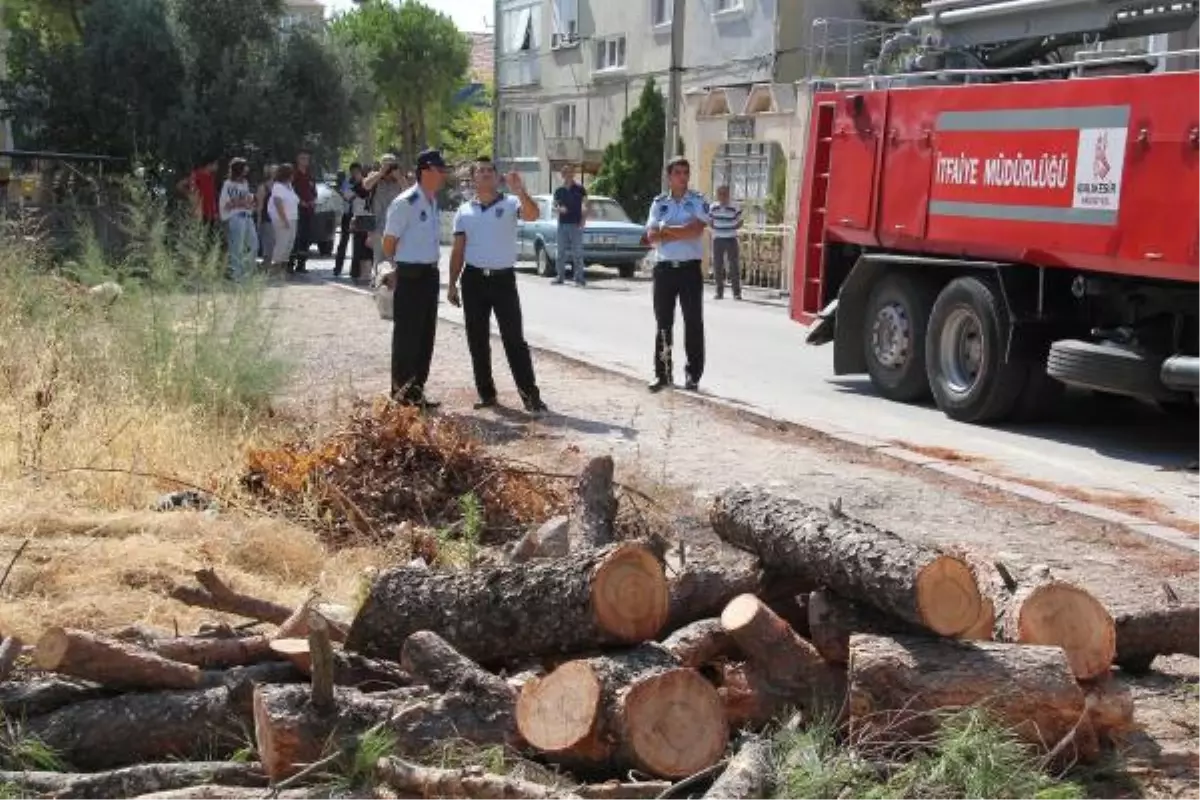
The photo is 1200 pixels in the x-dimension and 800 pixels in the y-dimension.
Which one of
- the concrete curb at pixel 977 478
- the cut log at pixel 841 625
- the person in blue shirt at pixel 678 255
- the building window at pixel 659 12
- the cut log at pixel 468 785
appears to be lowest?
the concrete curb at pixel 977 478

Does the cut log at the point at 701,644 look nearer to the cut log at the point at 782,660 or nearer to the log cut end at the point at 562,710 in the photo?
the cut log at the point at 782,660

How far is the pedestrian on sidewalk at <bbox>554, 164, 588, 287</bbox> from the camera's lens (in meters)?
25.6

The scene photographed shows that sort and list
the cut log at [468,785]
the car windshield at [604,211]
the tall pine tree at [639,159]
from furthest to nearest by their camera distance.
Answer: the tall pine tree at [639,159]
the car windshield at [604,211]
the cut log at [468,785]

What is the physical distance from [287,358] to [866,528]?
6026 millimetres

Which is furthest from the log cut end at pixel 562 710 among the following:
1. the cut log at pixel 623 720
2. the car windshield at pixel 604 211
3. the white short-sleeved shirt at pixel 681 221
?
the car windshield at pixel 604 211

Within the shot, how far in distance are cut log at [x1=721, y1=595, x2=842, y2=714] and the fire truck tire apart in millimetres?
6203

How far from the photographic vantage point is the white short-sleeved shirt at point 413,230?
10.9 metres

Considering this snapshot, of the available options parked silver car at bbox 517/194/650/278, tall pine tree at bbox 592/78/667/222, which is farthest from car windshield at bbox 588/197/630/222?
tall pine tree at bbox 592/78/667/222

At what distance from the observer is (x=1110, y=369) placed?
10.3 metres

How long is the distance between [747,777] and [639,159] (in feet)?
124

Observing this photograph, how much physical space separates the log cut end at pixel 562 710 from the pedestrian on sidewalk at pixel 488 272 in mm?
7130

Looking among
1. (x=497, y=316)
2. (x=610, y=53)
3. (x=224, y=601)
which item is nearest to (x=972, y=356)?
(x=497, y=316)

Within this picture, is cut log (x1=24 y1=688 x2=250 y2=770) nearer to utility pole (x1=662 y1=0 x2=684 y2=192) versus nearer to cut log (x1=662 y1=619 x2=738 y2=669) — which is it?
→ cut log (x1=662 y1=619 x2=738 y2=669)

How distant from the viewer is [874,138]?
516 inches
